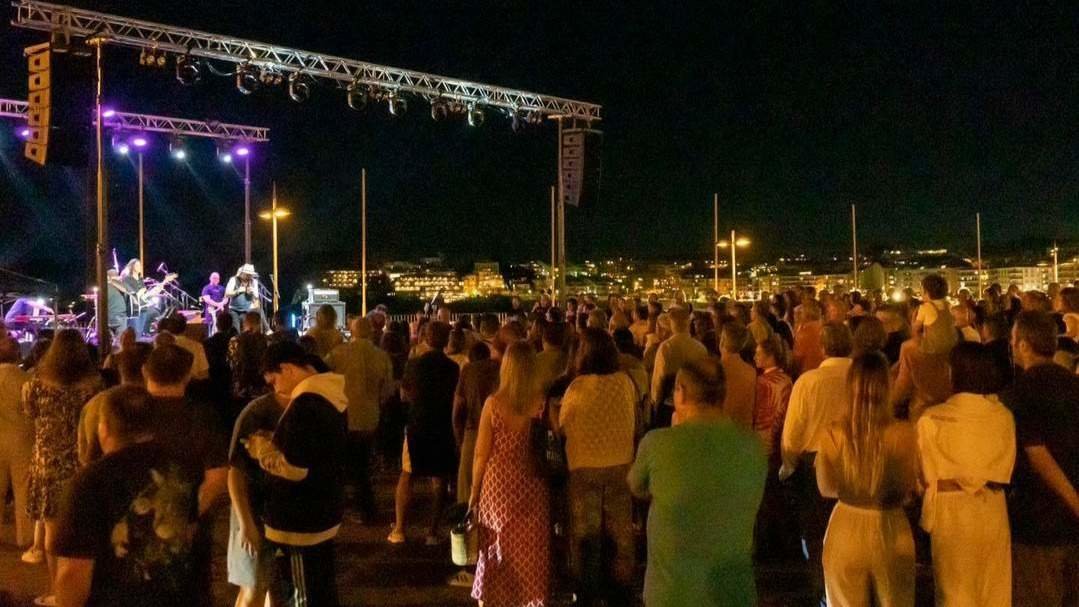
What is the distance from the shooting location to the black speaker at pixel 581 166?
62.7ft

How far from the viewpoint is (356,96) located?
17469 millimetres

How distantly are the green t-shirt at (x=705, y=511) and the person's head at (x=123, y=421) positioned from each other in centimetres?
178

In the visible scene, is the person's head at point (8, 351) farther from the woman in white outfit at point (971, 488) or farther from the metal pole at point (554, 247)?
the metal pole at point (554, 247)

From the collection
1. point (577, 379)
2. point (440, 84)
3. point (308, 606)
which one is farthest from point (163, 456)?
point (440, 84)

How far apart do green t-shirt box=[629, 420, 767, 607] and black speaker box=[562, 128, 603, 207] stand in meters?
Answer: 16.0

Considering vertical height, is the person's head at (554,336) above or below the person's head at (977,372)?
above

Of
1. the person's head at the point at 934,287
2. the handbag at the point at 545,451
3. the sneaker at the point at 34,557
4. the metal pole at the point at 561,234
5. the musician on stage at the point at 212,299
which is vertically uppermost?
the metal pole at the point at 561,234

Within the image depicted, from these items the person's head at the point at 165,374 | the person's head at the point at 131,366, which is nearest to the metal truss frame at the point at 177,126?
the person's head at the point at 131,366

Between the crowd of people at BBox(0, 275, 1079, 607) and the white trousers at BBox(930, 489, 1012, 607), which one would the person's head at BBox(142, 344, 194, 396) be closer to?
the crowd of people at BBox(0, 275, 1079, 607)

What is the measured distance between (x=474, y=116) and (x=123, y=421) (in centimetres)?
1676

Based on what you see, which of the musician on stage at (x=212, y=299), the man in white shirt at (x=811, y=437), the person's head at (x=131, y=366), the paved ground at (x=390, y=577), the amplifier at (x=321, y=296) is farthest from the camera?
the amplifier at (x=321, y=296)

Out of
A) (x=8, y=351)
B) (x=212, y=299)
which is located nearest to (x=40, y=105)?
(x=8, y=351)

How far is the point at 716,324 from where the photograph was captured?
27.1ft

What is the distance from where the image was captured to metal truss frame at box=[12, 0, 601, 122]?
1234 centimetres
